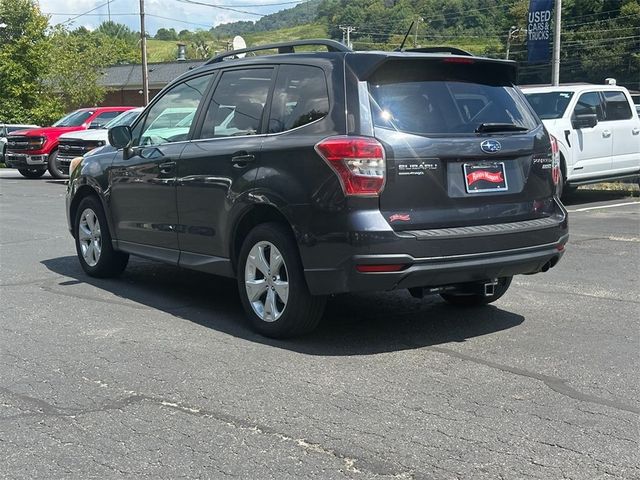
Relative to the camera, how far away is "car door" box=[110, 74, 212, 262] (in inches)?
265

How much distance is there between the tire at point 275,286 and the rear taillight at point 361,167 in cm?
67

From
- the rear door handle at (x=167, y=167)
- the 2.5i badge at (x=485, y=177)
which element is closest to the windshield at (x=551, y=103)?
the rear door handle at (x=167, y=167)

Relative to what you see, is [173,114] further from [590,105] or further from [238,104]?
[590,105]

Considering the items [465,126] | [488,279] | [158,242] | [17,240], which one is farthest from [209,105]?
[17,240]

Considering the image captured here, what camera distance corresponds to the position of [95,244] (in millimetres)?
7988

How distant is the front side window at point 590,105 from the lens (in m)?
13.9

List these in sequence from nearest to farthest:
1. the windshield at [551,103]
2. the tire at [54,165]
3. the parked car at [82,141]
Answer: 1. the windshield at [551,103]
2. the parked car at [82,141]
3. the tire at [54,165]

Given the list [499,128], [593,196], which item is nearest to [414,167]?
[499,128]

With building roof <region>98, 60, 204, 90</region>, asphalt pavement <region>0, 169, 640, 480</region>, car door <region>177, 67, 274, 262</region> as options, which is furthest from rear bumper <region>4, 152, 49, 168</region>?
building roof <region>98, 60, 204, 90</region>

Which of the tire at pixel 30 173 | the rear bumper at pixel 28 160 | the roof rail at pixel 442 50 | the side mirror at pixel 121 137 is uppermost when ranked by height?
the roof rail at pixel 442 50

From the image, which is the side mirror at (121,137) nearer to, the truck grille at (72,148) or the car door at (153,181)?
the car door at (153,181)

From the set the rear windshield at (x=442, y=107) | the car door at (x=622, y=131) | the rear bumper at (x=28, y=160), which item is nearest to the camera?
the rear windshield at (x=442, y=107)

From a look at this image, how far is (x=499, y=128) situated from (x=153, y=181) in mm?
2940

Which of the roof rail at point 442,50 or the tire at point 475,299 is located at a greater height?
the roof rail at point 442,50
